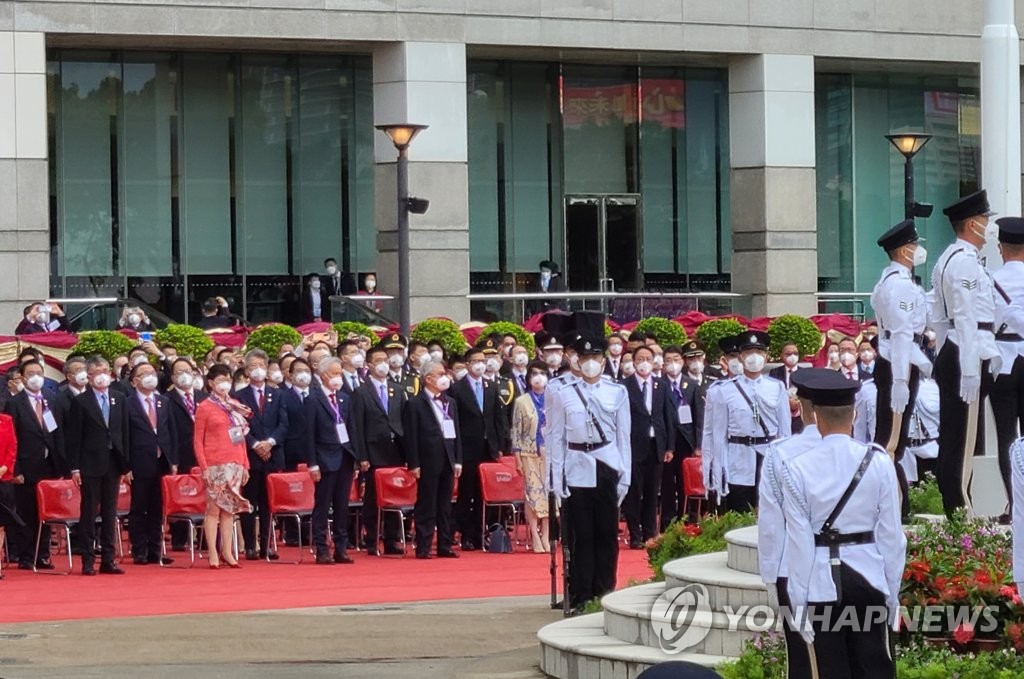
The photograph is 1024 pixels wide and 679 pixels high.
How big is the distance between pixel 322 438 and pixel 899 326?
8.24 m

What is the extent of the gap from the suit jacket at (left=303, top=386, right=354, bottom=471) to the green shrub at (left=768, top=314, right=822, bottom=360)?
918 cm

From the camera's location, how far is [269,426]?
20.4 metres

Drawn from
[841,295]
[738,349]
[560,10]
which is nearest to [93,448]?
[738,349]

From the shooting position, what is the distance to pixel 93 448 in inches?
744

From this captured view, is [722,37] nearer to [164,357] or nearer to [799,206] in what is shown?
[799,206]

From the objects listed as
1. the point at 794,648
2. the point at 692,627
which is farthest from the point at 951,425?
the point at 794,648

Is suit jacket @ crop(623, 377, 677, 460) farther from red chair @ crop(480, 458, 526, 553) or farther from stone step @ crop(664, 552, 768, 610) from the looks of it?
stone step @ crop(664, 552, 768, 610)

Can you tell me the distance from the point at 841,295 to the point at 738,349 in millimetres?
20377

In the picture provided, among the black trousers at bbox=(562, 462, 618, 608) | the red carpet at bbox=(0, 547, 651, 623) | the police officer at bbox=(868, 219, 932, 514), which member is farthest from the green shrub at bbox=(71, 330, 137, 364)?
the police officer at bbox=(868, 219, 932, 514)

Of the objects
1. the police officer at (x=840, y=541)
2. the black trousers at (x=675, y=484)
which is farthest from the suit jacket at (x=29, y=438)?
the police officer at (x=840, y=541)

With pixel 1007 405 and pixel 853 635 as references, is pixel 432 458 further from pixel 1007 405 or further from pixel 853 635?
pixel 853 635

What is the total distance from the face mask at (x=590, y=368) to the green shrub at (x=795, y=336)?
1260 cm

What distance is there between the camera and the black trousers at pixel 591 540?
15.0 meters

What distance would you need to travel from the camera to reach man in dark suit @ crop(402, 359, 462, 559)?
20.4 meters
